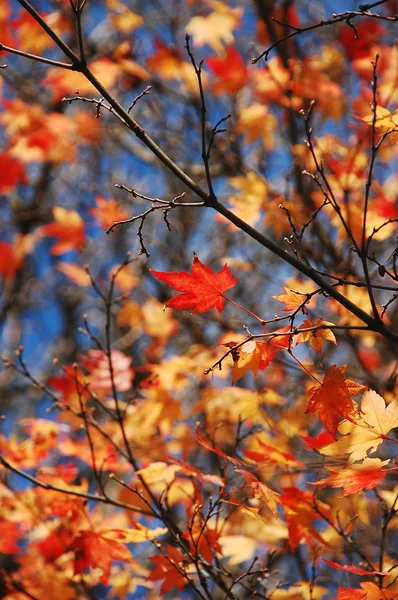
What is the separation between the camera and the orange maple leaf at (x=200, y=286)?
1.25 m

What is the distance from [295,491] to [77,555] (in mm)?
694

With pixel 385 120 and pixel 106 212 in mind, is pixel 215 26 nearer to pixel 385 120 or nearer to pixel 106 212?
pixel 106 212

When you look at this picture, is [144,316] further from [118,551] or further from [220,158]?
[118,551]

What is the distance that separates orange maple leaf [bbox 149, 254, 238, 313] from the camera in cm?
125

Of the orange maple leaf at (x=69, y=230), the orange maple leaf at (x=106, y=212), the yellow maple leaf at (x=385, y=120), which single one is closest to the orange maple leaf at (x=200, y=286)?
the yellow maple leaf at (x=385, y=120)

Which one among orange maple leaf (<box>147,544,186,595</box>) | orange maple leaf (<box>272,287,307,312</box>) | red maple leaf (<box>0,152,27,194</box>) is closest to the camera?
orange maple leaf (<box>272,287,307,312</box>)

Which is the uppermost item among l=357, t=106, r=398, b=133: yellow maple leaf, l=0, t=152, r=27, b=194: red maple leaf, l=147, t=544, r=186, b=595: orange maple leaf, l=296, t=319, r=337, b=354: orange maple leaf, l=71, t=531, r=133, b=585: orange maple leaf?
l=0, t=152, r=27, b=194: red maple leaf

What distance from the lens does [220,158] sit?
3.18 m

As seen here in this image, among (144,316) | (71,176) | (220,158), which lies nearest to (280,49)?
(220,158)

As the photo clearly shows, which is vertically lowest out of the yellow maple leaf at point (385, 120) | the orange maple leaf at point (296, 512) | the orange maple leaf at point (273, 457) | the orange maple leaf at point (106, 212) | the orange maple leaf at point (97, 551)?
the orange maple leaf at point (97, 551)

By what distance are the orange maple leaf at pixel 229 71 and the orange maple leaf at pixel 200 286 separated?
2.43 meters

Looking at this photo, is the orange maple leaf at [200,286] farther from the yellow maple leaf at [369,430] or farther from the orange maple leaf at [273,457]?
the orange maple leaf at [273,457]

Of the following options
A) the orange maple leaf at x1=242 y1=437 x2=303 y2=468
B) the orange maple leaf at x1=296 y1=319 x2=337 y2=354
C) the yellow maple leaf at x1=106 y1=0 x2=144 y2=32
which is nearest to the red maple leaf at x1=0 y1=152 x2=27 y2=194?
the yellow maple leaf at x1=106 y1=0 x2=144 y2=32

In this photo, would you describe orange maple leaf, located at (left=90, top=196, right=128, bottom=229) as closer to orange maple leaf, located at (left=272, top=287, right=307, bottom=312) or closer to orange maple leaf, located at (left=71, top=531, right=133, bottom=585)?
orange maple leaf, located at (left=71, top=531, right=133, bottom=585)
